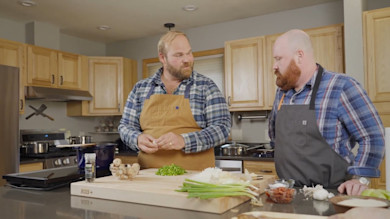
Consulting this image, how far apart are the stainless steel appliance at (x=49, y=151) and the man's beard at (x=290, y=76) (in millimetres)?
3051

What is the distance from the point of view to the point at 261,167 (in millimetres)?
3688

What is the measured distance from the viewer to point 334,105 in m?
1.65

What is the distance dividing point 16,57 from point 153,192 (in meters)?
3.61

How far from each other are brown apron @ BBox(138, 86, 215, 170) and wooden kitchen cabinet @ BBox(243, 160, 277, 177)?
5.72ft

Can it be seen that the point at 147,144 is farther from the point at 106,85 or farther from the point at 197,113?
the point at 106,85

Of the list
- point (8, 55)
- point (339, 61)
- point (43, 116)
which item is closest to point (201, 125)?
point (339, 61)

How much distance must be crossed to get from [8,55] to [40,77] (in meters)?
0.46

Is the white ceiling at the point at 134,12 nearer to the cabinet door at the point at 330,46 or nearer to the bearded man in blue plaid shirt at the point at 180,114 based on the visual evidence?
the cabinet door at the point at 330,46

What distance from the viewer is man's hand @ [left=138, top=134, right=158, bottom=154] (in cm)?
180

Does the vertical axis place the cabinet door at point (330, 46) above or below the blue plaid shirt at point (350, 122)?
above

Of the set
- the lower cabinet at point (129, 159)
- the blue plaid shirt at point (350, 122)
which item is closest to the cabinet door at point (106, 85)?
the lower cabinet at point (129, 159)

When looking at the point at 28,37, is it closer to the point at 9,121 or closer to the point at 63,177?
the point at 9,121

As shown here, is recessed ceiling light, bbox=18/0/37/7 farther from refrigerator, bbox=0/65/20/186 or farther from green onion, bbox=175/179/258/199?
green onion, bbox=175/179/258/199

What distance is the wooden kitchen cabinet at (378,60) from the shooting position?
10.5ft
